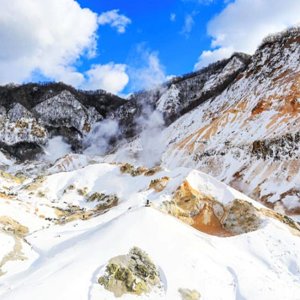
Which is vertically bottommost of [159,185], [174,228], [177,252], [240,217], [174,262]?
[174,262]

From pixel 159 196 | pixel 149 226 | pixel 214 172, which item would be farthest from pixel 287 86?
pixel 149 226

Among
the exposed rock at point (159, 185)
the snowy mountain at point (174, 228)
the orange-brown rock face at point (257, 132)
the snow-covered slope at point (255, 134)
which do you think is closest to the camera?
the snowy mountain at point (174, 228)

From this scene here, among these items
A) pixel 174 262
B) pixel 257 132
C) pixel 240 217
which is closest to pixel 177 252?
pixel 174 262

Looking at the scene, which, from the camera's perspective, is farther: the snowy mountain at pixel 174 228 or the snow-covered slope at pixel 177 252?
the snowy mountain at pixel 174 228

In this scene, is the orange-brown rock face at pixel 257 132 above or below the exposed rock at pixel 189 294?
above

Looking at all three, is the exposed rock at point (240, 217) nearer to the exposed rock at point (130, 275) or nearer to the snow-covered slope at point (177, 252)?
the snow-covered slope at point (177, 252)

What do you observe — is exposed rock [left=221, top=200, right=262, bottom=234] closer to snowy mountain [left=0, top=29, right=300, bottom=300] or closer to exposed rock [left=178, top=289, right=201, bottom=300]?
snowy mountain [left=0, top=29, right=300, bottom=300]

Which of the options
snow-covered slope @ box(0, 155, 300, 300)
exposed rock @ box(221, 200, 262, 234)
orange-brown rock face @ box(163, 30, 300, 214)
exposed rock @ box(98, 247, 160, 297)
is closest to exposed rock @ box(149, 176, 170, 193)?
snow-covered slope @ box(0, 155, 300, 300)

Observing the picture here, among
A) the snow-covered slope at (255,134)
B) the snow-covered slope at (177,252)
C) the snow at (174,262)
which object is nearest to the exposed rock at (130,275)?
the snow-covered slope at (177,252)

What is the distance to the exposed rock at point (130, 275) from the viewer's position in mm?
17188

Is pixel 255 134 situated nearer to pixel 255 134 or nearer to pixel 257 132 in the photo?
pixel 255 134

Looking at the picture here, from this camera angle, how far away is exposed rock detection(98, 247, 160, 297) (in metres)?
17.2

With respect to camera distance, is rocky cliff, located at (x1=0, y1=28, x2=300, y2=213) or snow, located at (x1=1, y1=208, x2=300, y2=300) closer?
snow, located at (x1=1, y1=208, x2=300, y2=300)

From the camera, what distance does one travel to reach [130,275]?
17.8 metres
